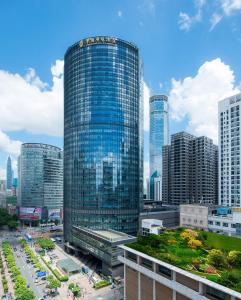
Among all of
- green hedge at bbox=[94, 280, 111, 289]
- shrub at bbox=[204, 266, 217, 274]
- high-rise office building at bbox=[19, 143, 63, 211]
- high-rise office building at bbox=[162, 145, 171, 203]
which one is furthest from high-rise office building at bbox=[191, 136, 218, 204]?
shrub at bbox=[204, 266, 217, 274]

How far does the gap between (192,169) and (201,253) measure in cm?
13490

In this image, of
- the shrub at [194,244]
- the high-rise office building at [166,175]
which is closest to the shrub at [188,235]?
the shrub at [194,244]

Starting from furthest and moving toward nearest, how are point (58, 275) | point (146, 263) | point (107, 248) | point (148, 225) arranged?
point (148, 225) < point (58, 275) < point (107, 248) < point (146, 263)

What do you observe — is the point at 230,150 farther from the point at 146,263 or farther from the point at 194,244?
the point at 146,263

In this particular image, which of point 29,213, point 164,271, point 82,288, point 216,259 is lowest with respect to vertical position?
point 29,213

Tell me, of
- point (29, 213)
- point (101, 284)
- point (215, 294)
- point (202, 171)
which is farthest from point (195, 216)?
point (29, 213)

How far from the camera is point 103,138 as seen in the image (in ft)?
341

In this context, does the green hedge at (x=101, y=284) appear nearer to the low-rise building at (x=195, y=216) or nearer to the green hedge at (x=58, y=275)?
the green hedge at (x=58, y=275)

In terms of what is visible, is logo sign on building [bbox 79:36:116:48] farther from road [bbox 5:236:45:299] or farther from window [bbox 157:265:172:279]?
window [bbox 157:265:172:279]

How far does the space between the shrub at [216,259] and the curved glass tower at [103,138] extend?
6084cm

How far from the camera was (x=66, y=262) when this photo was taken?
8338 centimetres

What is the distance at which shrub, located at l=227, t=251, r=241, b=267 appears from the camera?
41.1 meters

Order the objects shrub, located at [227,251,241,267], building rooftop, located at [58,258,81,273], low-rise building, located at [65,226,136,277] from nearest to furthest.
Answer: shrub, located at [227,251,241,267] → low-rise building, located at [65,226,136,277] → building rooftop, located at [58,258,81,273]

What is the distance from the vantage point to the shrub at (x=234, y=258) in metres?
41.1
